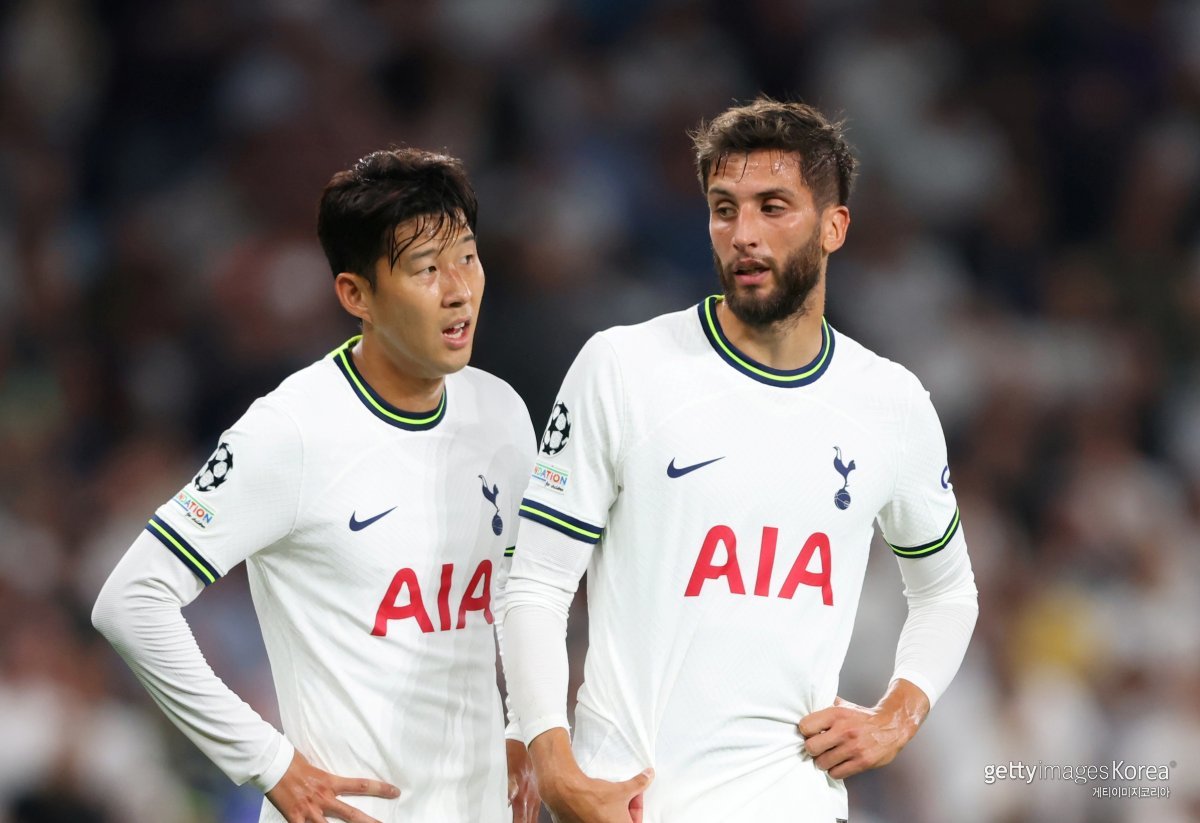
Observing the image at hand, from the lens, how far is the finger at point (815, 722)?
3166mm

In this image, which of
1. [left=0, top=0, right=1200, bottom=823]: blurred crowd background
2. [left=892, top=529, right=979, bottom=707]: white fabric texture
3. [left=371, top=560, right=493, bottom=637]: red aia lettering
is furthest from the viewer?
[left=0, top=0, right=1200, bottom=823]: blurred crowd background

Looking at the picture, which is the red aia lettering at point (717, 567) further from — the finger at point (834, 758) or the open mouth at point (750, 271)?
the open mouth at point (750, 271)

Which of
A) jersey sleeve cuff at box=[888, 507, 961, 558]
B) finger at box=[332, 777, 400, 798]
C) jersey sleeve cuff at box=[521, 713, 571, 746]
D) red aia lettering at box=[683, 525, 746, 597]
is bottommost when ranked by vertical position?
finger at box=[332, 777, 400, 798]

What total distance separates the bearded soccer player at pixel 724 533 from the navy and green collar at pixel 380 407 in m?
0.38

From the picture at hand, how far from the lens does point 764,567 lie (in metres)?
3.13

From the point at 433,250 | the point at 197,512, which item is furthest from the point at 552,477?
the point at 197,512

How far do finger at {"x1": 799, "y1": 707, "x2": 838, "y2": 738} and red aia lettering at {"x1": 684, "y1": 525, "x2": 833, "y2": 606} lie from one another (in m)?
0.23

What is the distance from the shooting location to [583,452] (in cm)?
310

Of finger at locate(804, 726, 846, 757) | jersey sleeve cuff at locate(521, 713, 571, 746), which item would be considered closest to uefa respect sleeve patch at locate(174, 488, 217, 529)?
jersey sleeve cuff at locate(521, 713, 571, 746)

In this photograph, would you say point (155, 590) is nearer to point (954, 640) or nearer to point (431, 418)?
point (431, 418)

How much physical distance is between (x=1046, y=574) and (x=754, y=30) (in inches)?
129

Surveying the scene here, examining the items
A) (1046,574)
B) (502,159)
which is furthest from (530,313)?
(1046,574)

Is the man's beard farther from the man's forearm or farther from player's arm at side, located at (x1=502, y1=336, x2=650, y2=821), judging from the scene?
the man's forearm

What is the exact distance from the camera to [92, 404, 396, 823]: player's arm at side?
10.3ft
